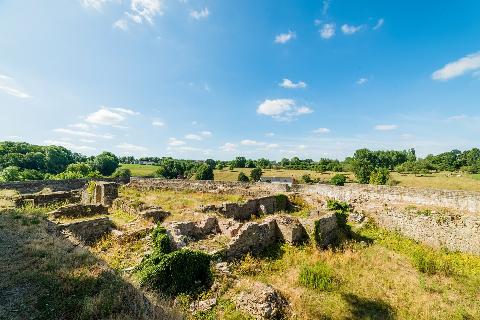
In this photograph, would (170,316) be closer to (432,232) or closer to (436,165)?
(432,232)

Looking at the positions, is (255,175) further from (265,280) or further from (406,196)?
(265,280)

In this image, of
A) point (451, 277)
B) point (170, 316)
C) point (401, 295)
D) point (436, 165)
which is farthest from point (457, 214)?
point (436, 165)

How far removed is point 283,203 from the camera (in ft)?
74.4

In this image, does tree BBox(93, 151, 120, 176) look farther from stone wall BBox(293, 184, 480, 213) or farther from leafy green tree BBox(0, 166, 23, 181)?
stone wall BBox(293, 184, 480, 213)

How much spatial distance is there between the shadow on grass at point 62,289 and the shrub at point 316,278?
6105 millimetres

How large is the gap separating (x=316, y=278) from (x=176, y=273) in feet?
17.8

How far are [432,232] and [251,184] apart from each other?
17.3 meters

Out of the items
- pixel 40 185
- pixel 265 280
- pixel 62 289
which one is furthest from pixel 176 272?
pixel 40 185

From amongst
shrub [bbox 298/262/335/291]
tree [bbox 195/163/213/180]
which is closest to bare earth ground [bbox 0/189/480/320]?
shrub [bbox 298/262/335/291]

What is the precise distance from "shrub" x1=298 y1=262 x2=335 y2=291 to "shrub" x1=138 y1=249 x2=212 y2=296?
3.71 metres

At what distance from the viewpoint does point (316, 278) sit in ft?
33.7

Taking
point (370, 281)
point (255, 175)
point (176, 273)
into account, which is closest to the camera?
point (176, 273)

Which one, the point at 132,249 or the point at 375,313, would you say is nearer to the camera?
the point at 375,313

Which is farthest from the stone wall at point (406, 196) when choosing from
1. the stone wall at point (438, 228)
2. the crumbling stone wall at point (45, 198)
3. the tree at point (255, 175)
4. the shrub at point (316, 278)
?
the tree at point (255, 175)
